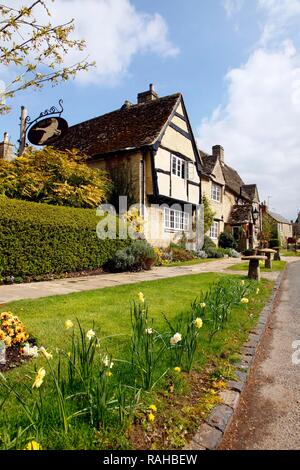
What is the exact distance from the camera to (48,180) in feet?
39.3

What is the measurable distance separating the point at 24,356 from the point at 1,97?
263 cm

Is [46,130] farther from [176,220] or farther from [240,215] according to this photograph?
[240,215]

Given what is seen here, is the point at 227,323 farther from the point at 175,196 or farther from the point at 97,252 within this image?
the point at 175,196

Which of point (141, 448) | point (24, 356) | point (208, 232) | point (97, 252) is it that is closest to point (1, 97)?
point (24, 356)

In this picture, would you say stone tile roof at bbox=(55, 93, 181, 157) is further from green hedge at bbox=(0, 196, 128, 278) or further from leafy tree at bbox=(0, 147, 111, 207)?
green hedge at bbox=(0, 196, 128, 278)

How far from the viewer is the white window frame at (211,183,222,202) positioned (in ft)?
88.2

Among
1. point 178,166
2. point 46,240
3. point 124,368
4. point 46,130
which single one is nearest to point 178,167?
point 178,166

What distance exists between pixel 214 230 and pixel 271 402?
79.9 ft

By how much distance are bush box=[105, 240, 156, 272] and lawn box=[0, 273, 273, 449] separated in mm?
4874

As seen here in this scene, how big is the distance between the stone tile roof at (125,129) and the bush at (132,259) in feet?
20.7

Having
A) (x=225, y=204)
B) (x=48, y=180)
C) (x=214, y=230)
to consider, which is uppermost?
(x=225, y=204)

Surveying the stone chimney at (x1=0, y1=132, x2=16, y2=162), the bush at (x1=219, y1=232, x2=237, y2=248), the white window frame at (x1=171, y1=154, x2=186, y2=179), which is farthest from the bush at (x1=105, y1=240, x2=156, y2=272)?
the bush at (x1=219, y1=232, x2=237, y2=248)

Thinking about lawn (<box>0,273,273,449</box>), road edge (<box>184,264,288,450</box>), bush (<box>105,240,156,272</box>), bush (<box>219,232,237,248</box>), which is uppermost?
bush (<box>219,232,237,248</box>)

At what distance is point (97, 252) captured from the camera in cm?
1162
